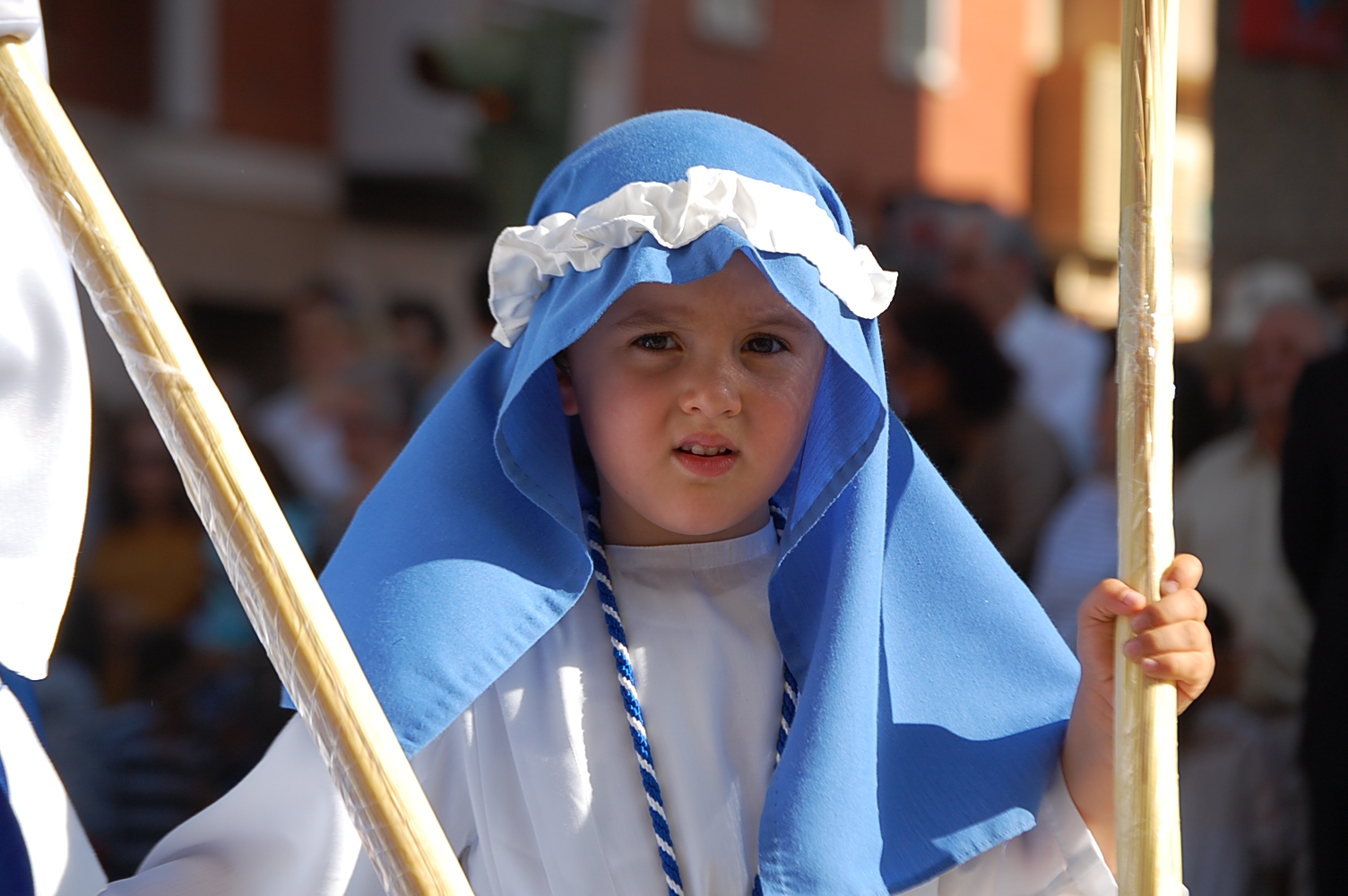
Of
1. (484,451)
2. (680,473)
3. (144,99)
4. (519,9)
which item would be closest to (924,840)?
(680,473)

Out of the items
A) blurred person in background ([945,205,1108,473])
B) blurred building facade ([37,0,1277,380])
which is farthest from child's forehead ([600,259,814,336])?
blurred building facade ([37,0,1277,380])

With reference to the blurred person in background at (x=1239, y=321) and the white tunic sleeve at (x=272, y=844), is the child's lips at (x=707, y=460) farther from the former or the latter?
the blurred person in background at (x=1239, y=321)

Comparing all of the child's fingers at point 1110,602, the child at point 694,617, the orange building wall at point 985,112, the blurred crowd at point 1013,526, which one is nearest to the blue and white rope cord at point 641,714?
the child at point 694,617

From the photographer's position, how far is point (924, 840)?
1976 mm

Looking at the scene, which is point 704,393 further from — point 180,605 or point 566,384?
point 180,605

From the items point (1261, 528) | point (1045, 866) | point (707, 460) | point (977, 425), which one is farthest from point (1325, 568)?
point (707, 460)

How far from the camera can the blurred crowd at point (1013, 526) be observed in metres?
4.51

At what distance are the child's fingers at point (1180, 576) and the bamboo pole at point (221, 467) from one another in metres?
0.77

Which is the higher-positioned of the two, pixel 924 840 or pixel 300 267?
Answer: pixel 924 840

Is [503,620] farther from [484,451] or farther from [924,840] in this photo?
[924,840]

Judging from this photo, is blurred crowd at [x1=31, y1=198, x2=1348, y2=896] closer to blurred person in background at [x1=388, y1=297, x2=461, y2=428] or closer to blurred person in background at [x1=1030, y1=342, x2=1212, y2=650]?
blurred person in background at [x1=1030, y1=342, x2=1212, y2=650]

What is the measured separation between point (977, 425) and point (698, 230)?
2.69 m

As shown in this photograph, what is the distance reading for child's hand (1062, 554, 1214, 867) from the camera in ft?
5.75

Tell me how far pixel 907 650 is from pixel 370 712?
764 millimetres
